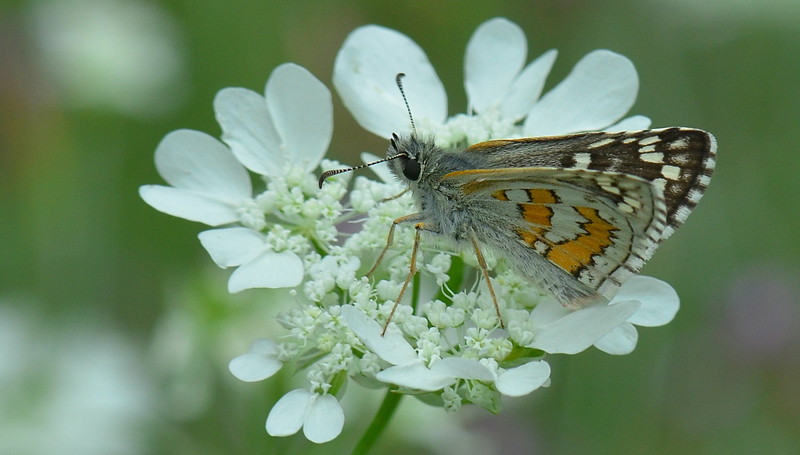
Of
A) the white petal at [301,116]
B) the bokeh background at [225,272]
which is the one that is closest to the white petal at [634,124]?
the white petal at [301,116]

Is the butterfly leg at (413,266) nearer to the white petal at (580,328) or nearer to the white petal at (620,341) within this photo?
the white petal at (580,328)

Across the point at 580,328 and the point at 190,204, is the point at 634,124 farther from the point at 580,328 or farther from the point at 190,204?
the point at 190,204

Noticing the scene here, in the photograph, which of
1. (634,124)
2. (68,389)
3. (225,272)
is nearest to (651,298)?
(634,124)

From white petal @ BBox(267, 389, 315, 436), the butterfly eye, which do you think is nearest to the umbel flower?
white petal @ BBox(267, 389, 315, 436)

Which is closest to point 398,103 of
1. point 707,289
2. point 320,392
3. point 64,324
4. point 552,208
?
point 552,208

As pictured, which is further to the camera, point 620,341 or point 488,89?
point 488,89

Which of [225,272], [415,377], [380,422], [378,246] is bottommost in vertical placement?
[225,272]

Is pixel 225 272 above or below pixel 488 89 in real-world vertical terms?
below
